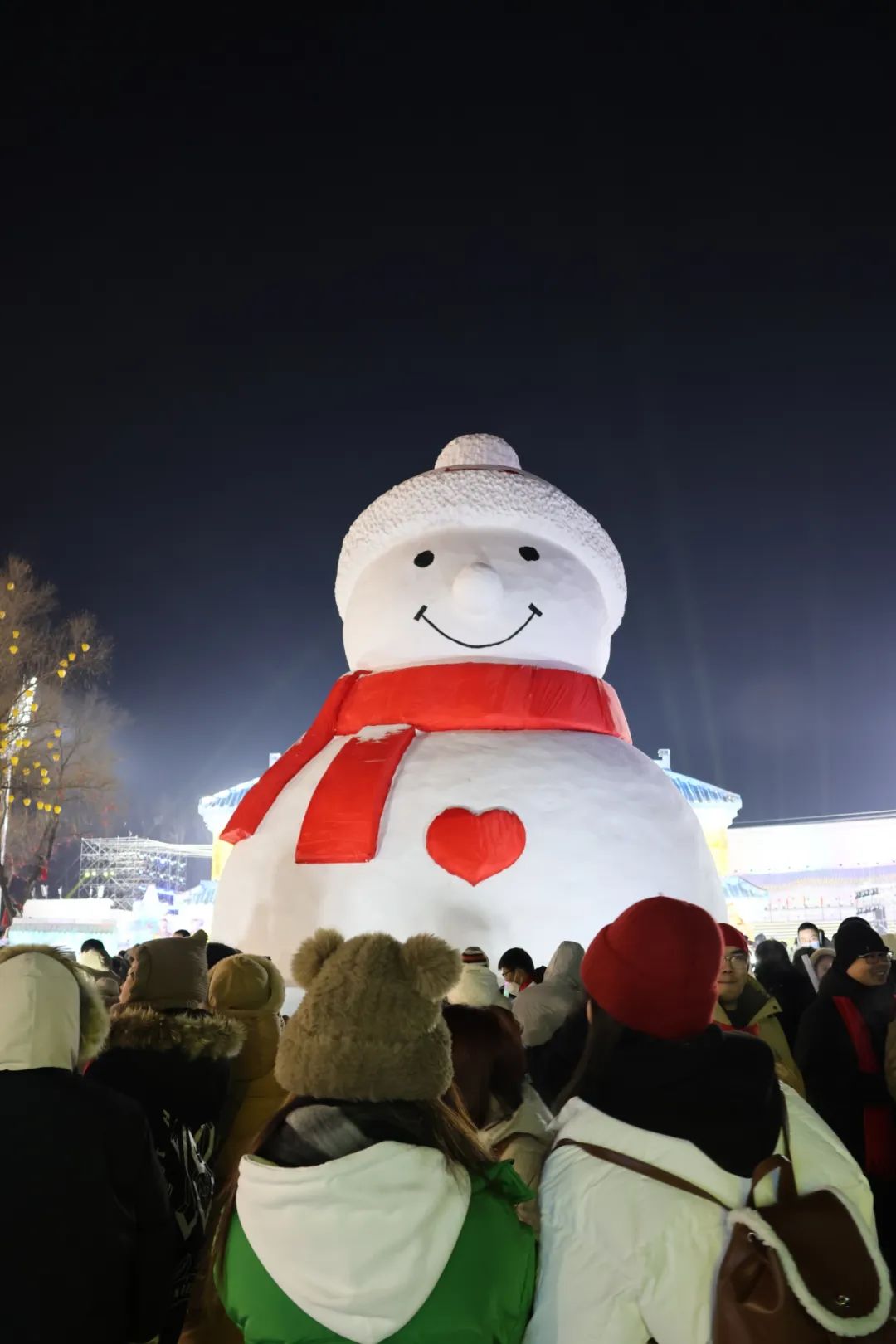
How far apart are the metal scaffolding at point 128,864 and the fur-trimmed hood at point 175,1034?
30.9 m

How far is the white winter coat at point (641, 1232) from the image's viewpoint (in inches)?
61.6

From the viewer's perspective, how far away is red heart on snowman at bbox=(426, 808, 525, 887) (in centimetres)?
705

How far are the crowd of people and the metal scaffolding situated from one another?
31713mm

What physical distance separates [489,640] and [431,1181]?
673cm

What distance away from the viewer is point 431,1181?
1595 millimetres

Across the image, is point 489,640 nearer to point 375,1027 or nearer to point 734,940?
point 734,940

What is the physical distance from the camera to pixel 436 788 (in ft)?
24.2

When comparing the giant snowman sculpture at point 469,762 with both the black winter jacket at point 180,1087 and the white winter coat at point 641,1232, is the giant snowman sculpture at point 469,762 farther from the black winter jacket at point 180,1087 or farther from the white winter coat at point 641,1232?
the white winter coat at point 641,1232

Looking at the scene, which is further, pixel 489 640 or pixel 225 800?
pixel 225 800

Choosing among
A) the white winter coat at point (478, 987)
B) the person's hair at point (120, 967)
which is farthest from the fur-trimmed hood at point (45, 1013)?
the person's hair at point (120, 967)

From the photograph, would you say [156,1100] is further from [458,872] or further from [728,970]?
[458,872]

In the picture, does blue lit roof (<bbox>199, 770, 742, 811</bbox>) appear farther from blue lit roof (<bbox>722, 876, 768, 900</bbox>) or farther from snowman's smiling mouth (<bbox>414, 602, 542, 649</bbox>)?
snowman's smiling mouth (<bbox>414, 602, 542, 649</bbox>)

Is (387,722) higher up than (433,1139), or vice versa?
(387,722)

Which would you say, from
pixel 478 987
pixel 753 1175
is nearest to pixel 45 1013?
pixel 753 1175
